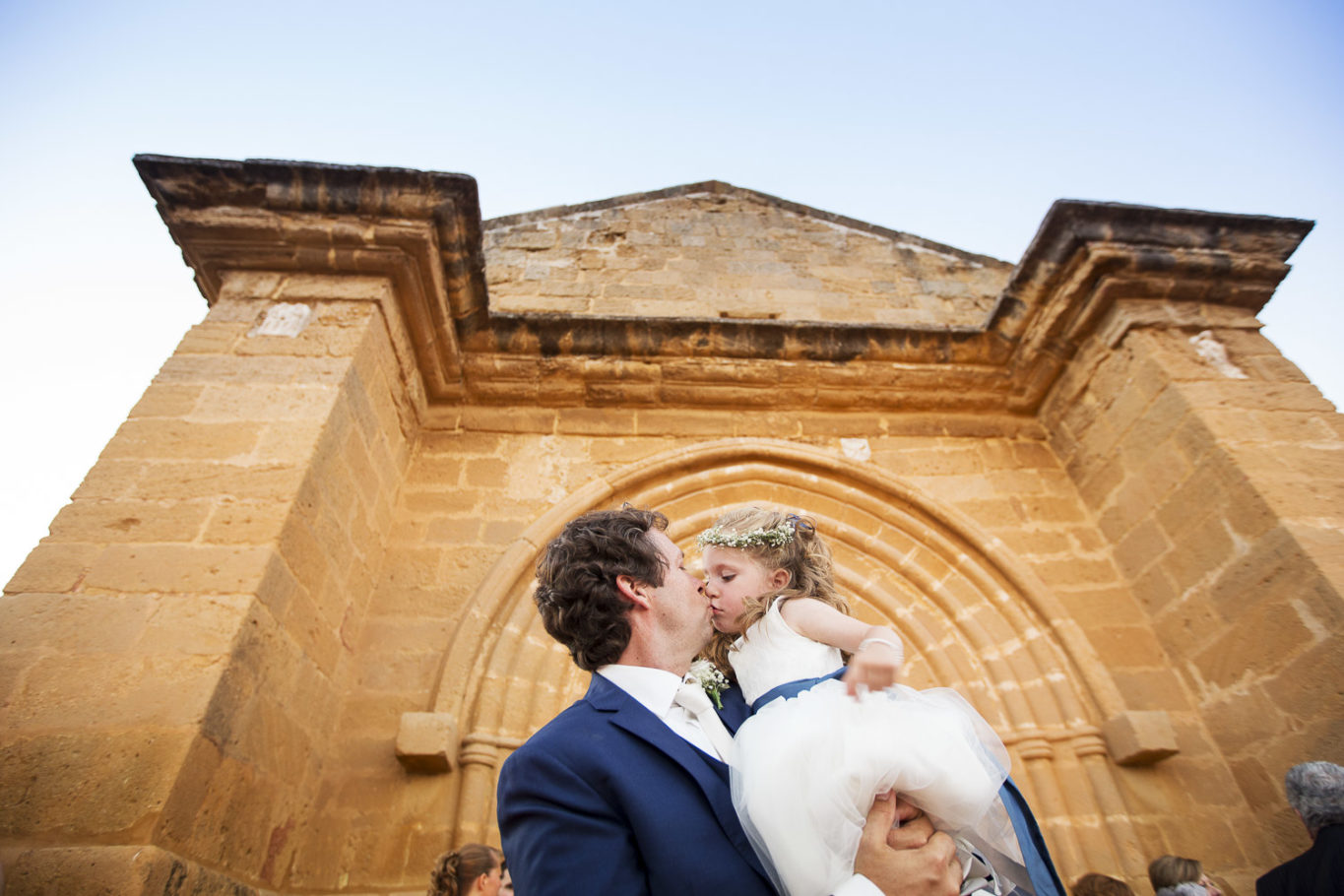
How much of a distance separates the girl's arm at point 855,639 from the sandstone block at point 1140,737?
2204 millimetres

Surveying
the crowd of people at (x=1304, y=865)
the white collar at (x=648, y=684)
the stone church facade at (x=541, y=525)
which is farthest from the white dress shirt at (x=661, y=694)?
the crowd of people at (x=1304, y=865)

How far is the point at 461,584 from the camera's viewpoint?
3.59m

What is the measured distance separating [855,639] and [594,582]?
636mm

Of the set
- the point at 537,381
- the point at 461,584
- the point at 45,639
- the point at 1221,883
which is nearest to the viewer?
the point at 45,639

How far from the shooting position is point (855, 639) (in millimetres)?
1617

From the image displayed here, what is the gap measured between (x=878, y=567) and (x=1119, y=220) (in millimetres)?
2360

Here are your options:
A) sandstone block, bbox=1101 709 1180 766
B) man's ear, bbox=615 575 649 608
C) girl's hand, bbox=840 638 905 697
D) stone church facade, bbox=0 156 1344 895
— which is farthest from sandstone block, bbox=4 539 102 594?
sandstone block, bbox=1101 709 1180 766

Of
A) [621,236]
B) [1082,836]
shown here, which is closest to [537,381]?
[621,236]

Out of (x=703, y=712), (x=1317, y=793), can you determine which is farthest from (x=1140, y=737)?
(x=703, y=712)

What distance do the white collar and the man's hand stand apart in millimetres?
470

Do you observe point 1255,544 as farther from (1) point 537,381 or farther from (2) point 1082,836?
(1) point 537,381

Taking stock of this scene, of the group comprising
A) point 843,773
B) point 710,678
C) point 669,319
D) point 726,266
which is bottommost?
point 843,773

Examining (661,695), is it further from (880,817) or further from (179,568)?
(179,568)

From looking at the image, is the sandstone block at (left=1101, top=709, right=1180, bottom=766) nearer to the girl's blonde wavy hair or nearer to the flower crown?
the girl's blonde wavy hair
